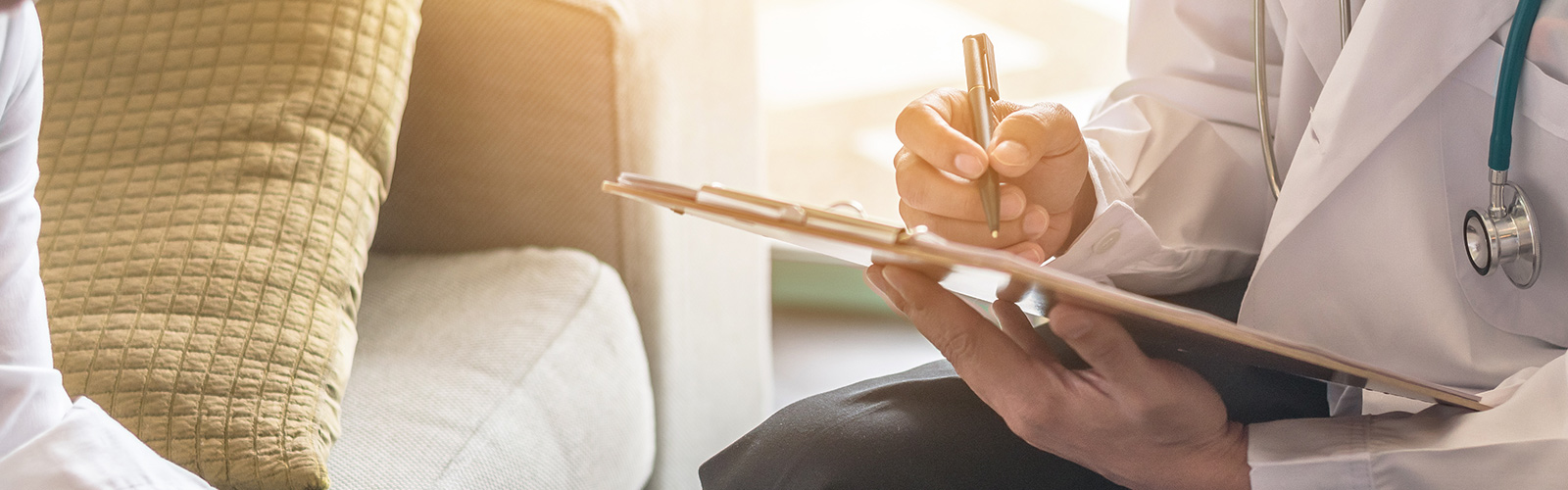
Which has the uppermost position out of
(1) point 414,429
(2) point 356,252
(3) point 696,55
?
(3) point 696,55

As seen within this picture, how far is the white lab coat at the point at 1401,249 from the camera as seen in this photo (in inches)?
24.9

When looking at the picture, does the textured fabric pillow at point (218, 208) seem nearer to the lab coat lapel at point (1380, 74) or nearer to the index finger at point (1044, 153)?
the index finger at point (1044, 153)

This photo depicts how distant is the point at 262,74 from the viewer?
2.87 feet

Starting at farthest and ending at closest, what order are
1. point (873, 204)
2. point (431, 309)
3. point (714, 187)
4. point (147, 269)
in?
point (873, 204), point (431, 309), point (147, 269), point (714, 187)

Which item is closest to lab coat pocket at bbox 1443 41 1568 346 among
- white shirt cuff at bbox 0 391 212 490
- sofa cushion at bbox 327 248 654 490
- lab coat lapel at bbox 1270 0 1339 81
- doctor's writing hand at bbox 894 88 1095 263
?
lab coat lapel at bbox 1270 0 1339 81

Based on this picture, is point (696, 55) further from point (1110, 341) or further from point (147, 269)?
point (1110, 341)

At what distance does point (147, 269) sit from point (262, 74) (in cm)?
18

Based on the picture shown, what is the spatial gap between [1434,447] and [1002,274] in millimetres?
325

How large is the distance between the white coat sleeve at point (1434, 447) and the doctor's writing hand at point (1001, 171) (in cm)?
19

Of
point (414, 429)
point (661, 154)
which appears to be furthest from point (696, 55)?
point (414, 429)

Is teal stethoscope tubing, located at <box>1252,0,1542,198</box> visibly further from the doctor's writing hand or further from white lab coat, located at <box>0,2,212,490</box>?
white lab coat, located at <box>0,2,212,490</box>

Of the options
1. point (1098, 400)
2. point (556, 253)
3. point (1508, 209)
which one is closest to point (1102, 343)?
point (1098, 400)

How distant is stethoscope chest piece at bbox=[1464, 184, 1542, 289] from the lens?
0.63 meters

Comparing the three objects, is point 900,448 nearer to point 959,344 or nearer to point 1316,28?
point 959,344
